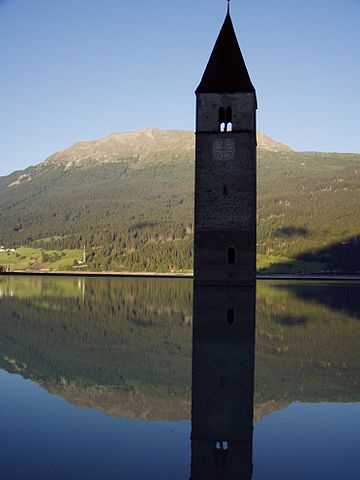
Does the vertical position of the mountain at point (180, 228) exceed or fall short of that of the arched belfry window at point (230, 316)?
it exceeds it

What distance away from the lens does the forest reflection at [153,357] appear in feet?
32.8

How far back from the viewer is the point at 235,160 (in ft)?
121

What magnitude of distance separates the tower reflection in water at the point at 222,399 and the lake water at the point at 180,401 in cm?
2

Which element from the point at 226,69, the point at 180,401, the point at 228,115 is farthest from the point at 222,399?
the point at 226,69

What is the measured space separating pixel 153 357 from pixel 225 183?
24.1 m

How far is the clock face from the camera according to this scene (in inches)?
1457

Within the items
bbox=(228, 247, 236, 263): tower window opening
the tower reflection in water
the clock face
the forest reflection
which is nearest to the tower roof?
the clock face

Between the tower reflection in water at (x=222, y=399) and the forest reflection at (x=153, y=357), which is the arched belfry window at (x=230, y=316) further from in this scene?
the forest reflection at (x=153, y=357)

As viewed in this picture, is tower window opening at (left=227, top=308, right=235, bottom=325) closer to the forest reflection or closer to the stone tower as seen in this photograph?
the forest reflection

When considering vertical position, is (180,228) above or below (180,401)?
above

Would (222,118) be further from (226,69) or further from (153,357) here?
(153,357)

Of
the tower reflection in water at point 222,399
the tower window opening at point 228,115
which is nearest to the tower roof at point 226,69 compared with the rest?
the tower window opening at point 228,115

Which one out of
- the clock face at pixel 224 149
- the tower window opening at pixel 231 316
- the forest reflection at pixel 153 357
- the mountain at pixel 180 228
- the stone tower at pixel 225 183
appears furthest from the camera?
the mountain at pixel 180 228

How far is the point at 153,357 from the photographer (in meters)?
13.5
